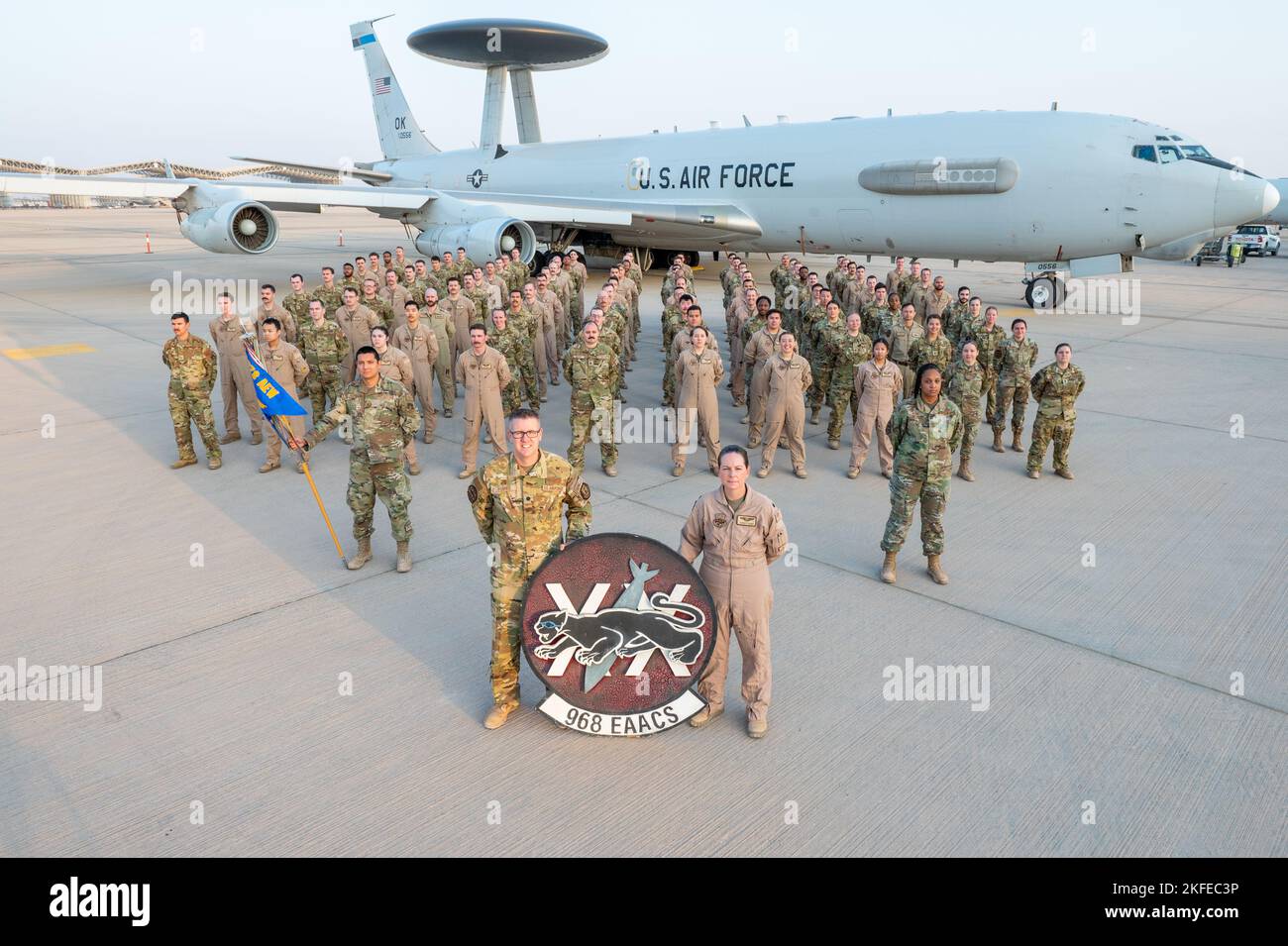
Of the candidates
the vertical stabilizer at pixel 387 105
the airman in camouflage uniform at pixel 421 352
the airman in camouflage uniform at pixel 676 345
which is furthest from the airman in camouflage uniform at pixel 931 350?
the vertical stabilizer at pixel 387 105

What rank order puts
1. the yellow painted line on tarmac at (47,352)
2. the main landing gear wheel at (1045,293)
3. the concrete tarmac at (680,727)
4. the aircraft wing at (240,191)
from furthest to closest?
1. the main landing gear wheel at (1045,293)
2. the aircraft wing at (240,191)
3. the yellow painted line on tarmac at (47,352)
4. the concrete tarmac at (680,727)

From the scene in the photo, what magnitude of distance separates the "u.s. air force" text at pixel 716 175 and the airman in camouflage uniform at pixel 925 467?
1472 cm

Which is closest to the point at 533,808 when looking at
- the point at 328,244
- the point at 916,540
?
the point at 916,540

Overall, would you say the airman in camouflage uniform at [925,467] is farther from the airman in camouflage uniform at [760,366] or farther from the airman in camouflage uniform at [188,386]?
the airman in camouflage uniform at [188,386]

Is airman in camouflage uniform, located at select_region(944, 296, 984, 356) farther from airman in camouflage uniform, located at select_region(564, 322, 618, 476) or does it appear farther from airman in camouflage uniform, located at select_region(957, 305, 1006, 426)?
airman in camouflage uniform, located at select_region(564, 322, 618, 476)

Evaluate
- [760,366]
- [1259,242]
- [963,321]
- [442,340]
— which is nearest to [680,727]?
[760,366]

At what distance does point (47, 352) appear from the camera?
13859mm

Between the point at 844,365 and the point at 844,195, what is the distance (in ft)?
34.7

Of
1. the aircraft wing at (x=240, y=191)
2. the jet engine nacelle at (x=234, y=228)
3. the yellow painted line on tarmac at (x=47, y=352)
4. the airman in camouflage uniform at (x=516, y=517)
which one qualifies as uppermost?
the aircraft wing at (x=240, y=191)

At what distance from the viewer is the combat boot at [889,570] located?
5809 millimetres

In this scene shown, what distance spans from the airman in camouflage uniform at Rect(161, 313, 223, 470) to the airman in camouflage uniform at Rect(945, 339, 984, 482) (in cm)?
751

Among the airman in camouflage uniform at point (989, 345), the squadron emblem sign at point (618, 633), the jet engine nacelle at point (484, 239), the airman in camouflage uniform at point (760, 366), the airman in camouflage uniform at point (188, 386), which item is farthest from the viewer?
the jet engine nacelle at point (484, 239)

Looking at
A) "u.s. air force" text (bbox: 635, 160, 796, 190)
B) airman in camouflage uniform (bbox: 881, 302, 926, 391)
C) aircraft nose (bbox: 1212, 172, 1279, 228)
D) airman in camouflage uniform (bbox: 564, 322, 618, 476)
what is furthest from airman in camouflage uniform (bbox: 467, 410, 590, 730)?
"u.s. air force" text (bbox: 635, 160, 796, 190)

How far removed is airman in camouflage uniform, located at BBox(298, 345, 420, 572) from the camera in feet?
19.0
